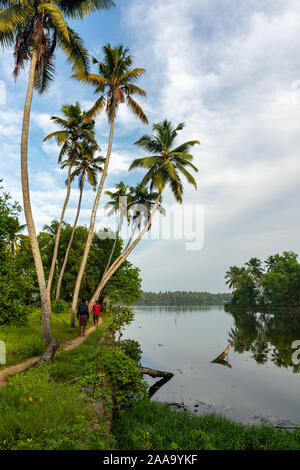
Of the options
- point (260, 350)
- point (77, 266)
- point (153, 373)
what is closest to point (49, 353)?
point (153, 373)

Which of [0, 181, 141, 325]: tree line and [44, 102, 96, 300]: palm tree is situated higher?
[44, 102, 96, 300]: palm tree

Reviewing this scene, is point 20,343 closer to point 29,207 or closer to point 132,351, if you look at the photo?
point 29,207

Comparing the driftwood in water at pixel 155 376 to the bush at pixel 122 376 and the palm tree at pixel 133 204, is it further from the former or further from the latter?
the palm tree at pixel 133 204

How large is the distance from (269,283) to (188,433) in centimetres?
6709

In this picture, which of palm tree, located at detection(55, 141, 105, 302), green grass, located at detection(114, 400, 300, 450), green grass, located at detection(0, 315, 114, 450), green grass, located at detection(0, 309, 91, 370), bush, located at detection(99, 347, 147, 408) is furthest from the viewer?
palm tree, located at detection(55, 141, 105, 302)

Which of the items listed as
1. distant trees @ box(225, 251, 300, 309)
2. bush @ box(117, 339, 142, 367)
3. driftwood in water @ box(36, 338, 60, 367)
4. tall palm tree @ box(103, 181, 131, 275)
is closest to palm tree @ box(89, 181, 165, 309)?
tall palm tree @ box(103, 181, 131, 275)

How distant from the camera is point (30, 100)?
11586 millimetres

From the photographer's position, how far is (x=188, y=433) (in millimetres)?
5504

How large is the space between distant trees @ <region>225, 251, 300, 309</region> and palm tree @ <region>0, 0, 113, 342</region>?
62.8 metres

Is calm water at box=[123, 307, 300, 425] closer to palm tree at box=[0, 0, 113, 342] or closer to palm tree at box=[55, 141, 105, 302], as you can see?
palm tree at box=[0, 0, 113, 342]

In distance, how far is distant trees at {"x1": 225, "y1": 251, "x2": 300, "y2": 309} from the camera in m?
63.1

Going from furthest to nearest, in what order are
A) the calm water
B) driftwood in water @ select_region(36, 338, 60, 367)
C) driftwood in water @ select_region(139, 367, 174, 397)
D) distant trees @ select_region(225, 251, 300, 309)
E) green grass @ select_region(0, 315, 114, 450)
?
1. distant trees @ select_region(225, 251, 300, 309)
2. driftwood in water @ select_region(139, 367, 174, 397)
3. the calm water
4. driftwood in water @ select_region(36, 338, 60, 367)
5. green grass @ select_region(0, 315, 114, 450)
